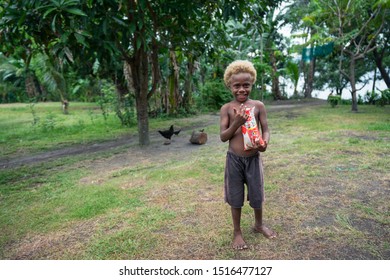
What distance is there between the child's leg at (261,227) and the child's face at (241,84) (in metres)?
1.01

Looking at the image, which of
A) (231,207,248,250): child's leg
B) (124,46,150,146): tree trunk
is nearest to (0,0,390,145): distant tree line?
(124,46,150,146): tree trunk

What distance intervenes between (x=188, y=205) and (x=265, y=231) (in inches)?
40.2

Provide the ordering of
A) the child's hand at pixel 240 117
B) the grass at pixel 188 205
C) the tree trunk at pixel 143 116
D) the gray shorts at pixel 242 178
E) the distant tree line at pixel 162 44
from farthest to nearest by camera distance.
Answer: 1. the tree trunk at pixel 143 116
2. the distant tree line at pixel 162 44
3. the grass at pixel 188 205
4. the gray shorts at pixel 242 178
5. the child's hand at pixel 240 117

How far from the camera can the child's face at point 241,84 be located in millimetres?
2318

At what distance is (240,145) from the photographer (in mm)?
2438

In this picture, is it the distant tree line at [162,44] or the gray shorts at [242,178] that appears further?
the distant tree line at [162,44]

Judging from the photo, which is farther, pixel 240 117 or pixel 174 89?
pixel 174 89

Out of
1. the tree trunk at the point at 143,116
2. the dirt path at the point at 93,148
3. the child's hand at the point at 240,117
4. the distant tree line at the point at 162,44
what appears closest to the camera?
the child's hand at the point at 240,117

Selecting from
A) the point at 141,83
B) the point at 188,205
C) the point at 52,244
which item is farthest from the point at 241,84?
the point at 141,83

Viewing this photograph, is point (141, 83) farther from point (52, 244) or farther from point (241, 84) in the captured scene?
point (241, 84)

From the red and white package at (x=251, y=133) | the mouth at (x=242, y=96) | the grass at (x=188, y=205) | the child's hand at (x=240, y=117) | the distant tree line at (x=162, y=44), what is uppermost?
the distant tree line at (x=162, y=44)

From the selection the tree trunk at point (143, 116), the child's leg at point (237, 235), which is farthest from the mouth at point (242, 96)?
the tree trunk at point (143, 116)

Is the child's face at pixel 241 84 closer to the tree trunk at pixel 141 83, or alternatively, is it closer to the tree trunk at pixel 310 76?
the tree trunk at pixel 141 83

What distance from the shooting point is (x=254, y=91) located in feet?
53.4
